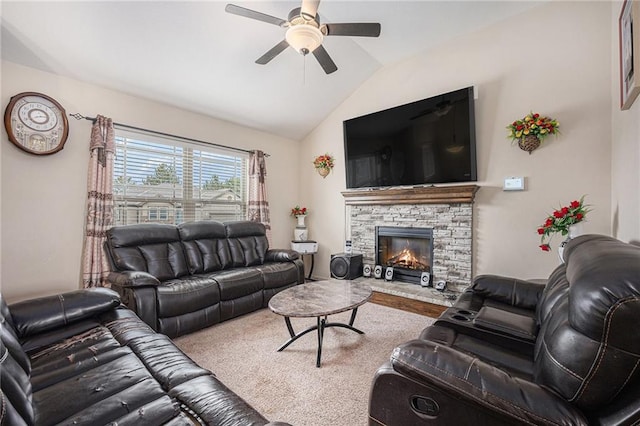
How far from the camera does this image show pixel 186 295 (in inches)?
104

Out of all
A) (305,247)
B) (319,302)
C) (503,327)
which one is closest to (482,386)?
(503,327)

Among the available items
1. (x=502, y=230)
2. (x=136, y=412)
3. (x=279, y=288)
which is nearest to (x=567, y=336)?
(x=136, y=412)

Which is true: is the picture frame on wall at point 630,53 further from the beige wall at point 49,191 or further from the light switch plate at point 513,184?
the beige wall at point 49,191

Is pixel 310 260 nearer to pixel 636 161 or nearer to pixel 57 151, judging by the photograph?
pixel 57 151

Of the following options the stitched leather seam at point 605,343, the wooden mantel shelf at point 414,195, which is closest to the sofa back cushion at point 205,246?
the wooden mantel shelf at point 414,195

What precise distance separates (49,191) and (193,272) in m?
1.64

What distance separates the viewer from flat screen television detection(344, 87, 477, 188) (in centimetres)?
328

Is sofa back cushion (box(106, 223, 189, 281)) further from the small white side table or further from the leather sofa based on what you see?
the small white side table

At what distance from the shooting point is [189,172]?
398cm

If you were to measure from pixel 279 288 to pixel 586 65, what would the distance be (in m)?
4.10

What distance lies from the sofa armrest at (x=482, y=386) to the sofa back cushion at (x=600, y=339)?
0.22ft

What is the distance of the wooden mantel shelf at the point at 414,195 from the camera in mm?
3330

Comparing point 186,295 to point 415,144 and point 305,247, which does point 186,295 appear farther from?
point 415,144

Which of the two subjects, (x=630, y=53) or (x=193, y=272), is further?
(x=193, y=272)
